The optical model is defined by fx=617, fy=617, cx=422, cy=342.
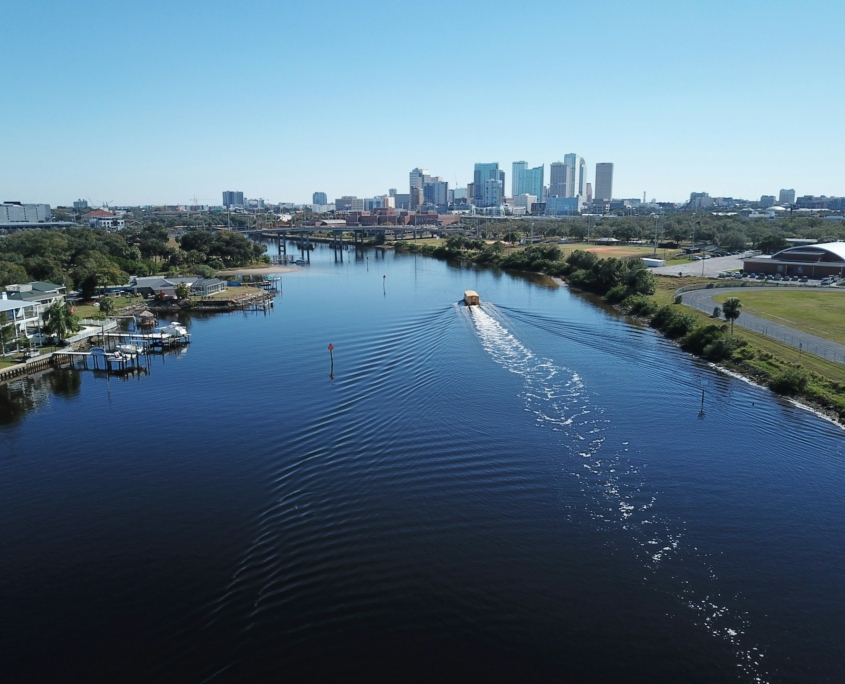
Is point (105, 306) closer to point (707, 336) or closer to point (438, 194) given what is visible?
point (707, 336)

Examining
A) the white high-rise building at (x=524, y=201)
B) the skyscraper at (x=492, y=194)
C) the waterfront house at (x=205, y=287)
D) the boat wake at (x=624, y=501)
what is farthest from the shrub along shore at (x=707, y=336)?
the skyscraper at (x=492, y=194)

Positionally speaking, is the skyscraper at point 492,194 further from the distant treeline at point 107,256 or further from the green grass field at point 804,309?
the green grass field at point 804,309

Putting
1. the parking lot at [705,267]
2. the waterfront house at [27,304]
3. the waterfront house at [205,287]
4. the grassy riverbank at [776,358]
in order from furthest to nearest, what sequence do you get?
1. the parking lot at [705,267]
2. the waterfront house at [205,287]
3. the waterfront house at [27,304]
4. the grassy riverbank at [776,358]

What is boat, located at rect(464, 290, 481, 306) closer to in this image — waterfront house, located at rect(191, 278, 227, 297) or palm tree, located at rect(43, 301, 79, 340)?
waterfront house, located at rect(191, 278, 227, 297)

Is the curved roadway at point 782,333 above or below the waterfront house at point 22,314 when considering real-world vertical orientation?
below

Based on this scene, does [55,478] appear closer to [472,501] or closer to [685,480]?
[472,501]

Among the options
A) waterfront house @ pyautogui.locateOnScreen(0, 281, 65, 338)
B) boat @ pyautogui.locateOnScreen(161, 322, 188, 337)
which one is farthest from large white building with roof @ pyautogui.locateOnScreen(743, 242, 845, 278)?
waterfront house @ pyautogui.locateOnScreen(0, 281, 65, 338)

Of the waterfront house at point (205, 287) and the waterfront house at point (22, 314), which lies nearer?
the waterfront house at point (22, 314)

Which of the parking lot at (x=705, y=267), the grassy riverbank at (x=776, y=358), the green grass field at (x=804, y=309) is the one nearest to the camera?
the grassy riverbank at (x=776, y=358)
